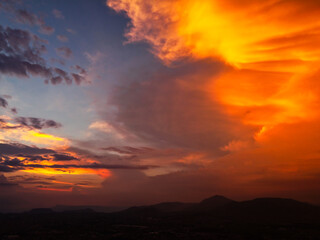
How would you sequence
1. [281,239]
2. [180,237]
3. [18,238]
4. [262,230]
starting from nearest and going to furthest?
[281,239]
[180,237]
[18,238]
[262,230]

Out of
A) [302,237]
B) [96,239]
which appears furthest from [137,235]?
[302,237]

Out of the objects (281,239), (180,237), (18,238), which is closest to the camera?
(281,239)

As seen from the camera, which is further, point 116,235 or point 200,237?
point 116,235

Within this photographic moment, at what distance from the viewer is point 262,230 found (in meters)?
160

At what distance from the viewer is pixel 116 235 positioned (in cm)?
15212

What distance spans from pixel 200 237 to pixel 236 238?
2097 cm

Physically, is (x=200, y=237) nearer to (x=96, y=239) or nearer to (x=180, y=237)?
(x=180, y=237)

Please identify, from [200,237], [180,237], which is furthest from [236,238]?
[180,237]

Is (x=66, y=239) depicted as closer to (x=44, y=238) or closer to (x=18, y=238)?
(x=44, y=238)

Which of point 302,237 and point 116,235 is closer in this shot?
point 302,237

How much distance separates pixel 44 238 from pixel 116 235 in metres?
45.1

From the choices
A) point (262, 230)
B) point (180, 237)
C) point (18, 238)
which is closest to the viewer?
point (180, 237)

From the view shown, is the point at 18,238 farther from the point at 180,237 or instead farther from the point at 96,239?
the point at 180,237

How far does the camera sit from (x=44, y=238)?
146m
